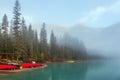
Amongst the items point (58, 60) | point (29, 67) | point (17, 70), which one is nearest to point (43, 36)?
point (58, 60)

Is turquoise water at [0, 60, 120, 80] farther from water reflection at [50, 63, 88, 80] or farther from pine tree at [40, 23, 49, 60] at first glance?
pine tree at [40, 23, 49, 60]

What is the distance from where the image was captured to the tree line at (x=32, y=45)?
8031 cm

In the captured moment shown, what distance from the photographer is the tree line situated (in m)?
80.3

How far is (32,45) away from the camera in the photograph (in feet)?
332

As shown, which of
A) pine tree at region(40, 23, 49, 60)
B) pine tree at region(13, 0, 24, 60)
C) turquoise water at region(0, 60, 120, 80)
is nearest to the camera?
turquoise water at region(0, 60, 120, 80)

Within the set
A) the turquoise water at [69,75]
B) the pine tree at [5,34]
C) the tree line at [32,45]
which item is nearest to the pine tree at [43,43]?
the tree line at [32,45]

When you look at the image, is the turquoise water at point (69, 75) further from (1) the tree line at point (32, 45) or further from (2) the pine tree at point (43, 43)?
(2) the pine tree at point (43, 43)

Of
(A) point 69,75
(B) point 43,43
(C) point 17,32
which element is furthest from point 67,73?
(B) point 43,43

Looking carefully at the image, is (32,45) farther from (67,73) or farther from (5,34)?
(67,73)

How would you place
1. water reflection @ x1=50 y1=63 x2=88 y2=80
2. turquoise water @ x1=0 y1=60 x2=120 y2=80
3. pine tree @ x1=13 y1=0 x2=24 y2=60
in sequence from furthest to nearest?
pine tree @ x1=13 y1=0 x2=24 y2=60
water reflection @ x1=50 y1=63 x2=88 y2=80
turquoise water @ x1=0 y1=60 x2=120 y2=80

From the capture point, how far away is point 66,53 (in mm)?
144875

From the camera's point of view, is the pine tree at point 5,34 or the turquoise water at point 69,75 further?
the pine tree at point 5,34

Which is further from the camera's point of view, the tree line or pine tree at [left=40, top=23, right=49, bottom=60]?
pine tree at [left=40, top=23, right=49, bottom=60]

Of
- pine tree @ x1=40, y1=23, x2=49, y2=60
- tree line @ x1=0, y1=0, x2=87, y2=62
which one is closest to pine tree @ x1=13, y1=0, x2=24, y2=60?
tree line @ x1=0, y1=0, x2=87, y2=62
